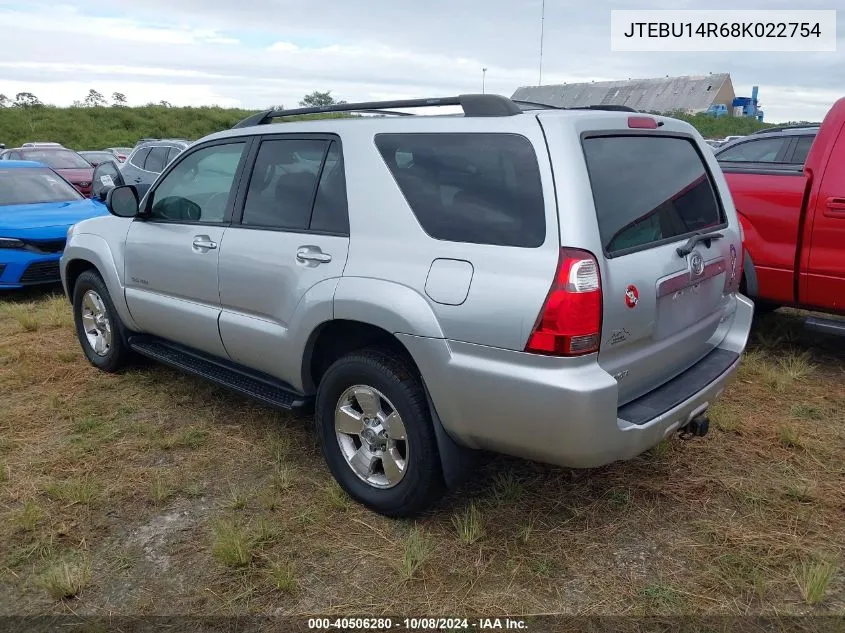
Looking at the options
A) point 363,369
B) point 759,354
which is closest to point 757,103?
point 759,354

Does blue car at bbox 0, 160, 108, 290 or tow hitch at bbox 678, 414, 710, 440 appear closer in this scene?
tow hitch at bbox 678, 414, 710, 440

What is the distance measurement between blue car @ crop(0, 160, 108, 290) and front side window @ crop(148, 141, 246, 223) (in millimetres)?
3775

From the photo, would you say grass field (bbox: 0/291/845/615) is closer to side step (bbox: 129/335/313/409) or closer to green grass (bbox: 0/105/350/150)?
side step (bbox: 129/335/313/409)

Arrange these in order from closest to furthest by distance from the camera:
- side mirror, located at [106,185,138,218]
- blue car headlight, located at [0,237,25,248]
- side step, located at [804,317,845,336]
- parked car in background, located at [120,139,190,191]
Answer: side mirror, located at [106,185,138,218], side step, located at [804,317,845,336], blue car headlight, located at [0,237,25,248], parked car in background, located at [120,139,190,191]

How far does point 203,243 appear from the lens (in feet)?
12.9

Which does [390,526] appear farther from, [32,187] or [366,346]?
[32,187]

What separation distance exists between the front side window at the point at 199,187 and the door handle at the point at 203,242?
0.12m

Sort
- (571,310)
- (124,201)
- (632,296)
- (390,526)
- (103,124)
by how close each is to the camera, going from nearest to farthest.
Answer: (571,310)
(632,296)
(390,526)
(124,201)
(103,124)

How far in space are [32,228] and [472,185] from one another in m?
6.31

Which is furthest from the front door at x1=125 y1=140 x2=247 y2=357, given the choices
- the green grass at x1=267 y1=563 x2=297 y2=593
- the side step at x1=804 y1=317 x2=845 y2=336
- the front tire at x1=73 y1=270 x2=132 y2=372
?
the side step at x1=804 y1=317 x2=845 y2=336

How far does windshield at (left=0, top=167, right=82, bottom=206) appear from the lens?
8.41 metres

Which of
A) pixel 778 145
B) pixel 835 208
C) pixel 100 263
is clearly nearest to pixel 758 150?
pixel 778 145

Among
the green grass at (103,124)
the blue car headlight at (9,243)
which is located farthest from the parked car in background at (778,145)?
the green grass at (103,124)

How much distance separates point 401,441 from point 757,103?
6024 centimetres
